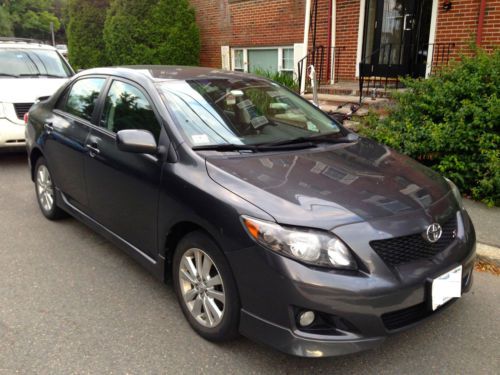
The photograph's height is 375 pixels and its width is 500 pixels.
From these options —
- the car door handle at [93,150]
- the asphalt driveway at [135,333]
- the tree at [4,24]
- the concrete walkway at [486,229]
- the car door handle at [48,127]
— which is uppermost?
the tree at [4,24]

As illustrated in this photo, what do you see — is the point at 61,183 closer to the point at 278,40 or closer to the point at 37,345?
the point at 37,345

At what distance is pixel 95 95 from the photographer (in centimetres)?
400

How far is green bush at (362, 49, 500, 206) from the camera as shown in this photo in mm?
4941

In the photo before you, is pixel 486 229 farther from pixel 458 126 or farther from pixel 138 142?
pixel 138 142

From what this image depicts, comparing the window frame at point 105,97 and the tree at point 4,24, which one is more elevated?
the tree at point 4,24

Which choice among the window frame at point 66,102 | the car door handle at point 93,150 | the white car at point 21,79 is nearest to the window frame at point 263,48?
the white car at point 21,79

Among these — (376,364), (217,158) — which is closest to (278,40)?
(217,158)

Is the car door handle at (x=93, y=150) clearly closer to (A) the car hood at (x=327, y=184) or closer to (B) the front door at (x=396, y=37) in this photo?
(A) the car hood at (x=327, y=184)

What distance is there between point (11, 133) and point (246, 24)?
678cm

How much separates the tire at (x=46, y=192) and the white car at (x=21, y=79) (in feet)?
8.05

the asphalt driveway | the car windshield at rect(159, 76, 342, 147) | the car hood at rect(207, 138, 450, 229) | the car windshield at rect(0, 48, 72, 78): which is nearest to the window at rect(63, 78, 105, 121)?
the car windshield at rect(159, 76, 342, 147)

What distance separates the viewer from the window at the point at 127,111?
3312mm

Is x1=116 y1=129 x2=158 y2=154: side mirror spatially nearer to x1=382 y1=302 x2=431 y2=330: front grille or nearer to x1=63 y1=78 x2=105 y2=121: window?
x1=63 y1=78 x2=105 y2=121: window

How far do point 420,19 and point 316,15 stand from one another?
2.24 m
